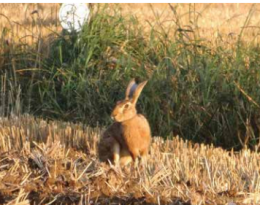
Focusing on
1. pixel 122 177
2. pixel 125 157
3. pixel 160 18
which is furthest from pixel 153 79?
pixel 160 18

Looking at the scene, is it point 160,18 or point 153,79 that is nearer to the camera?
point 153,79

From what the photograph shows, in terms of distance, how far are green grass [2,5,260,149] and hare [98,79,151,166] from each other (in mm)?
2135

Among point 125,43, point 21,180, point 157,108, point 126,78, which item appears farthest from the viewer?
point 125,43

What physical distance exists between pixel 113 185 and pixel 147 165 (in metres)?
0.51

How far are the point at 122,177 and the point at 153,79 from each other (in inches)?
126

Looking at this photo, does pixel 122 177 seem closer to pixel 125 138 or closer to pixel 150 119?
pixel 125 138

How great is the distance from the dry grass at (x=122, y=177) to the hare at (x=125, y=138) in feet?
0.37

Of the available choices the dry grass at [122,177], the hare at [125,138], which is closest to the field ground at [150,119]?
the dry grass at [122,177]

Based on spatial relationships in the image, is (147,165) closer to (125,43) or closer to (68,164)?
(68,164)

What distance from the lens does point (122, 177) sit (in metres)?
5.29

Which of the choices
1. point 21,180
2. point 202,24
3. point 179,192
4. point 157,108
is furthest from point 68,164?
point 202,24

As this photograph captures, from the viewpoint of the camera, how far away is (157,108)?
8.16m

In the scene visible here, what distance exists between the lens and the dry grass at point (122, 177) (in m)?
4.95

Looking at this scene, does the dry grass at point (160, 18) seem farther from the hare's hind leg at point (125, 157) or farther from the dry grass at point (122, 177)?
Answer: the hare's hind leg at point (125, 157)
